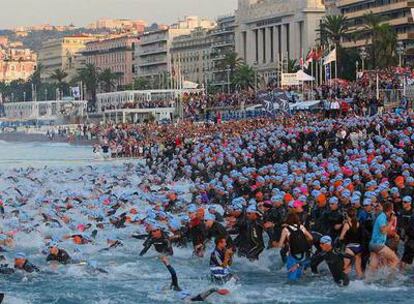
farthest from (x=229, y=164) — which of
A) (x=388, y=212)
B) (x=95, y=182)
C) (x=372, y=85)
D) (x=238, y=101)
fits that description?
(x=238, y=101)

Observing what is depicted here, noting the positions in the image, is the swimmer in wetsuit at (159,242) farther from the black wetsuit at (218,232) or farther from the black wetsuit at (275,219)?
the black wetsuit at (275,219)

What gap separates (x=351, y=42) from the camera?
10506cm

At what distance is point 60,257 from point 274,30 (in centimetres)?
10962

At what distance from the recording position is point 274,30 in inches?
5064

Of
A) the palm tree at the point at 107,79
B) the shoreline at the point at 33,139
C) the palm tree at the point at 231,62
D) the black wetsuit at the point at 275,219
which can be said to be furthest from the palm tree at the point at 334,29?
the palm tree at the point at 107,79

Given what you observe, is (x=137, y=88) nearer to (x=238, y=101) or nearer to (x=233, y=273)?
(x=238, y=101)

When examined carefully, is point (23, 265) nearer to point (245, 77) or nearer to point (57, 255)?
point (57, 255)

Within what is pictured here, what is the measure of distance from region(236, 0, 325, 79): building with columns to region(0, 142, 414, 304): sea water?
9510 cm

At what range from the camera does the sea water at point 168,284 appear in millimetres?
17562

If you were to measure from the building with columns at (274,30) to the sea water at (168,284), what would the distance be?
312ft

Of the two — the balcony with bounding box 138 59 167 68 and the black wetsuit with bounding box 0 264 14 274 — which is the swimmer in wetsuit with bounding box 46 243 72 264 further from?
the balcony with bounding box 138 59 167 68

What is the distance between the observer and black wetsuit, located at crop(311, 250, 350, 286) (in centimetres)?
1752

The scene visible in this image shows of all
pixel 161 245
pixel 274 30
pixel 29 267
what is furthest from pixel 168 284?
pixel 274 30

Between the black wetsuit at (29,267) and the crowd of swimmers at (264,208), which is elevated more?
the crowd of swimmers at (264,208)
